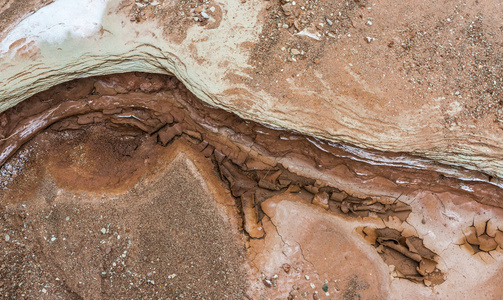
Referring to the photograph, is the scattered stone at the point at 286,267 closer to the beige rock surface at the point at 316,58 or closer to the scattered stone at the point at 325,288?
the scattered stone at the point at 325,288

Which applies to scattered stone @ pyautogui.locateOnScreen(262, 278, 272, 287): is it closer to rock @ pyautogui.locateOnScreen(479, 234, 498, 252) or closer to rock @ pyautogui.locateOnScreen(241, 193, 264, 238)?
rock @ pyautogui.locateOnScreen(241, 193, 264, 238)

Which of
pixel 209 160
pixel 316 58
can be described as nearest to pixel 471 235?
pixel 316 58

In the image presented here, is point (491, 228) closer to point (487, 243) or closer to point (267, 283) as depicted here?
point (487, 243)

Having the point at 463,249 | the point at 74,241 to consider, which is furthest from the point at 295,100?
the point at 74,241

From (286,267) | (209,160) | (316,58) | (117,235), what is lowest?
(286,267)

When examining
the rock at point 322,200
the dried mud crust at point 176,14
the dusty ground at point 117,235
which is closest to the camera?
the dried mud crust at point 176,14

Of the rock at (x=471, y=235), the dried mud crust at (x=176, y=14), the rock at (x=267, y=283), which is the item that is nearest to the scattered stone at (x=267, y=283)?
the rock at (x=267, y=283)
